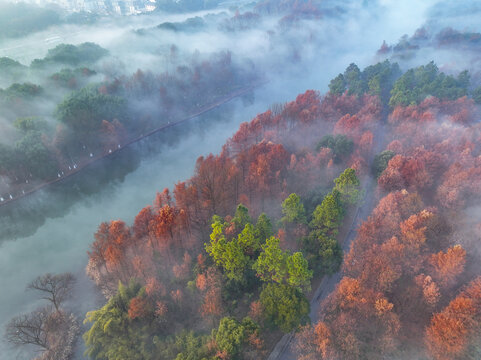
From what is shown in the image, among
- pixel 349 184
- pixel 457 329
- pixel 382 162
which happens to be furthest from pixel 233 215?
pixel 457 329

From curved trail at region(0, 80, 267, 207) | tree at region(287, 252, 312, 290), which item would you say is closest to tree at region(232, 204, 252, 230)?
tree at region(287, 252, 312, 290)

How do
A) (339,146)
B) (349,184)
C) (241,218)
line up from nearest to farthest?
(241,218) → (349,184) → (339,146)

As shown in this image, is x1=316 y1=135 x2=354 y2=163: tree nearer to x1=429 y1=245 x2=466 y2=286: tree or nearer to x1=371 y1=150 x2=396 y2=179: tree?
x1=371 y1=150 x2=396 y2=179: tree

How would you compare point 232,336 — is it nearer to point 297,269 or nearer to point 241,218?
point 297,269

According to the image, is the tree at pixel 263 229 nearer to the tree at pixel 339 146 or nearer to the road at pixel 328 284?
the road at pixel 328 284

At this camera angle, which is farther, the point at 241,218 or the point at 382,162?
the point at 382,162

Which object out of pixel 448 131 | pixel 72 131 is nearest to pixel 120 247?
pixel 72 131

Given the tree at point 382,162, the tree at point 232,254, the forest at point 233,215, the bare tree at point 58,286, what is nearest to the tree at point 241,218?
the forest at point 233,215

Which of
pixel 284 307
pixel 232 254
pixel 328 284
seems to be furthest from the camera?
pixel 328 284
